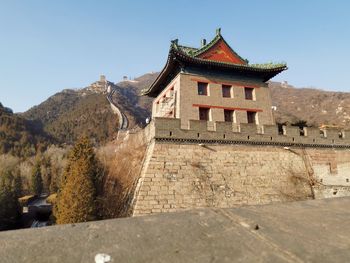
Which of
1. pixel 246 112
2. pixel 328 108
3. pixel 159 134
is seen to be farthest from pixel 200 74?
pixel 328 108

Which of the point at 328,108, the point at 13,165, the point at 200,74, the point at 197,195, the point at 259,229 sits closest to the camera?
the point at 259,229

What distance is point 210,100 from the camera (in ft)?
62.7

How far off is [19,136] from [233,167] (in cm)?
7730

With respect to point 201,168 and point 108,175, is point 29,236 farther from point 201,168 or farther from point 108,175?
point 108,175

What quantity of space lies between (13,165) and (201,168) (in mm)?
50304

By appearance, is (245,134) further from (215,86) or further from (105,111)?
(105,111)

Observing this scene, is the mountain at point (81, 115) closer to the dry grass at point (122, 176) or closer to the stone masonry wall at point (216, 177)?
the dry grass at point (122, 176)

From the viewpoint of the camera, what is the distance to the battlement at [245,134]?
1384 centimetres

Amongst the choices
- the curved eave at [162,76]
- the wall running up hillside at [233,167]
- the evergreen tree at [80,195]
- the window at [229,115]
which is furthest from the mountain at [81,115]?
the wall running up hillside at [233,167]

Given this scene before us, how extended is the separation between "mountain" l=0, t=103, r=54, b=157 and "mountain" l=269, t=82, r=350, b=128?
197 ft

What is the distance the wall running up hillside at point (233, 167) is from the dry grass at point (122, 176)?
3.94 ft

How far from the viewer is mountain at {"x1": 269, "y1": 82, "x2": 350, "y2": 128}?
6197 centimetres

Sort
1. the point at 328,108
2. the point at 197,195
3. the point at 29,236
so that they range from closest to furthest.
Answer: the point at 29,236 < the point at 197,195 < the point at 328,108

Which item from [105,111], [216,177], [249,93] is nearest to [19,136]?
[105,111]
